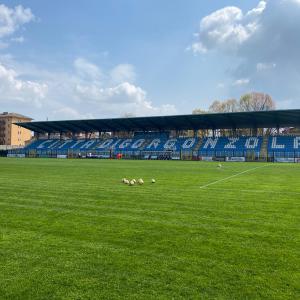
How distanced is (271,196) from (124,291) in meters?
9.82

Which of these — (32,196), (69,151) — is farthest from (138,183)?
(69,151)

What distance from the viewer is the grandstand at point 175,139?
5541 centimetres

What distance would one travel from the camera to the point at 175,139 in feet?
225

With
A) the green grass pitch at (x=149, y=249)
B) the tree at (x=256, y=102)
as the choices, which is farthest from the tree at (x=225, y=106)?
the green grass pitch at (x=149, y=249)

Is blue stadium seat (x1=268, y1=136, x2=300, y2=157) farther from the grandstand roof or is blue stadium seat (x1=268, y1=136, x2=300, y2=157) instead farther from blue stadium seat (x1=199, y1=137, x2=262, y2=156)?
the grandstand roof

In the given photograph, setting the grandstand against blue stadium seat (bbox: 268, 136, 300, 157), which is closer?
blue stadium seat (bbox: 268, 136, 300, 157)

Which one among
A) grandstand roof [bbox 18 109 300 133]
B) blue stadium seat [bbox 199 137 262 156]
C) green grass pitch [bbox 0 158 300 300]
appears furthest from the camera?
blue stadium seat [bbox 199 137 262 156]

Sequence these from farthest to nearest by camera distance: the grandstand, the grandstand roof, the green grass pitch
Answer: the grandstand → the grandstand roof → the green grass pitch

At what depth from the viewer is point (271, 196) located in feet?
43.0

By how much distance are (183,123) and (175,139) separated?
Answer: 563 cm

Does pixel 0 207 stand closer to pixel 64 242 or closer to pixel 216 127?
pixel 64 242

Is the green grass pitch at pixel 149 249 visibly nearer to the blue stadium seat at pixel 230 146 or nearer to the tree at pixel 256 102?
the blue stadium seat at pixel 230 146

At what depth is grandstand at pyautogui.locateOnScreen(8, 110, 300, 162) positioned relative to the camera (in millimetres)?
55406

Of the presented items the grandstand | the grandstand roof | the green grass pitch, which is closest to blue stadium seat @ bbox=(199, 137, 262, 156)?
the grandstand
